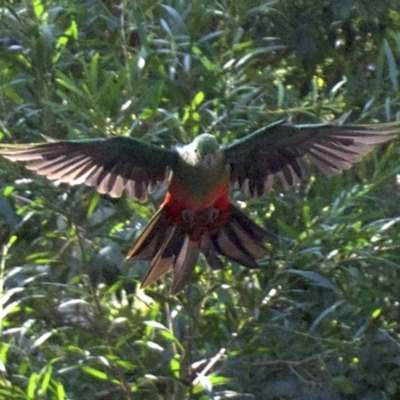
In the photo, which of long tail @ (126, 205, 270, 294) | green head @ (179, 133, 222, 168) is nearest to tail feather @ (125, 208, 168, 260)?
long tail @ (126, 205, 270, 294)

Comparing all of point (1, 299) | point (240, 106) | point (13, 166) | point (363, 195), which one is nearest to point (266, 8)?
point (240, 106)

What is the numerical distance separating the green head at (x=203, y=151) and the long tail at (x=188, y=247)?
0.32 ft

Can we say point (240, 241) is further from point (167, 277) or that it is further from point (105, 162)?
point (105, 162)

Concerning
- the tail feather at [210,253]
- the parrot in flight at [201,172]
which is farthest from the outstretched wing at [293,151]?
the tail feather at [210,253]

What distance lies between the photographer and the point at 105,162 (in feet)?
5.47

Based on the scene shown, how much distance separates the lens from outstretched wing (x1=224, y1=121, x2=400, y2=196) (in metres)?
1.59

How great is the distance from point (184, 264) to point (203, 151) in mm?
188

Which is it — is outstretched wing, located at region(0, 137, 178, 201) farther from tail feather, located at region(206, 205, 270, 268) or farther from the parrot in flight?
tail feather, located at region(206, 205, 270, 268)

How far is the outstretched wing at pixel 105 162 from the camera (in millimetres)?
1469

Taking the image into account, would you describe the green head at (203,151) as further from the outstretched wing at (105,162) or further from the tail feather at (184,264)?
the tail feather at (184,264)

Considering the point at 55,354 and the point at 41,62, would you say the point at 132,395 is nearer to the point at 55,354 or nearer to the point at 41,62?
the point at 55,354

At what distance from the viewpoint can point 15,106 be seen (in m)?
1.62

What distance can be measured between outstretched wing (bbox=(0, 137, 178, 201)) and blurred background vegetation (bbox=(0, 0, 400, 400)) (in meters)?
0.03

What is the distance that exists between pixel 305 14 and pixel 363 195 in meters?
0.69
